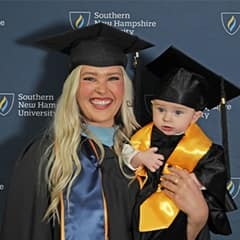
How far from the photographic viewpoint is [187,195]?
1871 millimetres

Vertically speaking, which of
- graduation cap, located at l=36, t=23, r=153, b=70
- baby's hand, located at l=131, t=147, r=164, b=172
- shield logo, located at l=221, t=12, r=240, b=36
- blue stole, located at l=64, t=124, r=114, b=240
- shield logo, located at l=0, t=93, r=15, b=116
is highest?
shield logo, located at l=221, t=12, r=240, b=36

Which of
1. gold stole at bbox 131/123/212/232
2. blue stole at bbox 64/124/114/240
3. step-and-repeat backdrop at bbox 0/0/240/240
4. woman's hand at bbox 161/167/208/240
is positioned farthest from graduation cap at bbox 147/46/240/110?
step-and-repeat backdrop at bbox 0/0/240/240

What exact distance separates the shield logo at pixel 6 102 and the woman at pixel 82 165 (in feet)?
1.98

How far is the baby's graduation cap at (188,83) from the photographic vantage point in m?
1.90

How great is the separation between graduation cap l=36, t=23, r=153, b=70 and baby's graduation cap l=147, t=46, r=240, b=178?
0.15 meters

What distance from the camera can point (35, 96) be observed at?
2539 millimetres

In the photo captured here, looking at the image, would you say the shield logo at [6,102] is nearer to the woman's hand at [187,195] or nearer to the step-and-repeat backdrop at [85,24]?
the step-and-repeat backdrop at [85,24]

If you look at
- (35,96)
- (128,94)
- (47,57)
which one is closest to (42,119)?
(35,96)

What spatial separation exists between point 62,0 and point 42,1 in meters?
0.09

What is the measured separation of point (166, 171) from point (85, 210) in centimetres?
30

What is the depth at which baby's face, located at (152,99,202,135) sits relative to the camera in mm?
1881

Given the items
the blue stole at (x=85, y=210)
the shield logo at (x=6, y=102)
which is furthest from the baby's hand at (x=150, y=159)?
the shield logo at (x=6, y=102)

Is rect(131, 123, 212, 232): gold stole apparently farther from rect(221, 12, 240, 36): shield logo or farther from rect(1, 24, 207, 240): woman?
rect(221, 12, 240, 36): shield logo

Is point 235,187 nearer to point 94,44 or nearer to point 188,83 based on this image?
point 188,83
